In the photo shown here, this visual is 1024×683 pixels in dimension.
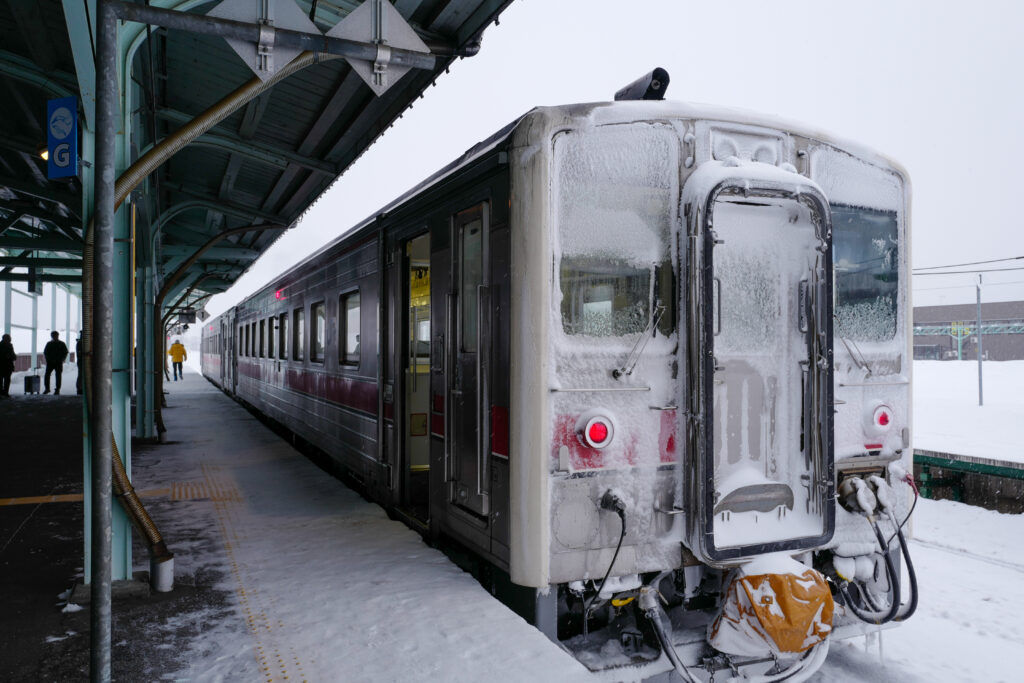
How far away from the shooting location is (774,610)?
11.1ft

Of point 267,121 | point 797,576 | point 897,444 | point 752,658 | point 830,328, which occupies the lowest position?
point 752,658

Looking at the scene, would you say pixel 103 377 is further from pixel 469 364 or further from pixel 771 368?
pixel 771 368

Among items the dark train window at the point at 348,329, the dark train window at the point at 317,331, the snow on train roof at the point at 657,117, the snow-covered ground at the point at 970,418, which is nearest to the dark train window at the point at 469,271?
the snow on train roof at the point at 657,117

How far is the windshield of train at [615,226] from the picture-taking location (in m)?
3.58

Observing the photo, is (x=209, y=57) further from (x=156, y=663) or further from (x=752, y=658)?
(x=752, y=658)

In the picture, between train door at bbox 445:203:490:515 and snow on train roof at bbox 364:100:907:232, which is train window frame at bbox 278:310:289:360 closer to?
train door at bbox 445:203:490:515

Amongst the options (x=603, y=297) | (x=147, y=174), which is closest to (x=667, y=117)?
(x=603, y=297)

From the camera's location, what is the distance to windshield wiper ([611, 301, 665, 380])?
11.8ft

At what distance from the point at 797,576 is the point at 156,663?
3168mm

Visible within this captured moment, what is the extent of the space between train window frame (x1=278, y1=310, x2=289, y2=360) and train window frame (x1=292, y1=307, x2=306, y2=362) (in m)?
0.57

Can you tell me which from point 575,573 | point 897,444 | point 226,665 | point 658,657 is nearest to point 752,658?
point 658,657

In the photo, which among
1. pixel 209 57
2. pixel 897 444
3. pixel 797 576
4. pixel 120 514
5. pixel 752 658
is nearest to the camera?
pixel 797 576

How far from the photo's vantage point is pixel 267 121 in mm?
8648

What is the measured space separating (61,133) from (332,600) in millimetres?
3320
